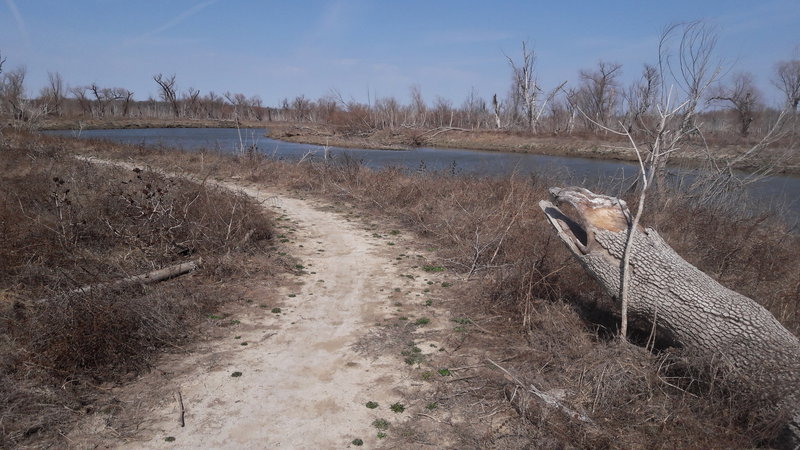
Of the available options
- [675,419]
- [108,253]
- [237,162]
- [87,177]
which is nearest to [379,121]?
[237,162]

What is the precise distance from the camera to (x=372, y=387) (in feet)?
13.0

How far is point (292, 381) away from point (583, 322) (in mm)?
2940

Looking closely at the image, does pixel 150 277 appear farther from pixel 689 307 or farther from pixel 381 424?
pixel 689 307

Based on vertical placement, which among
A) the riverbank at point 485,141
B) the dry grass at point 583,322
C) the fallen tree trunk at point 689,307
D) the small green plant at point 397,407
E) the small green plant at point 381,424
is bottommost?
the small green plant at point 381,424

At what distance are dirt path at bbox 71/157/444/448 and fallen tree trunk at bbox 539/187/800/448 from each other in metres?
2.13

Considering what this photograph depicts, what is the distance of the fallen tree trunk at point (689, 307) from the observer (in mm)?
3266

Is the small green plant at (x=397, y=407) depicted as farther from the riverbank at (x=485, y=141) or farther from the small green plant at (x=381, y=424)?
the riverbank at (x=485, y=141)

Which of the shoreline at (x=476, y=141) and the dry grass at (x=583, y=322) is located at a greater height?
the shoreline at (x=476, y=141)

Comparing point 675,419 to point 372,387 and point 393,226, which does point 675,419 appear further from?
point 393,226

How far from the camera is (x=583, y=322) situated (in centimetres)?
470

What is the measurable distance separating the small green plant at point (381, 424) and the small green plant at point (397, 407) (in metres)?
0.14

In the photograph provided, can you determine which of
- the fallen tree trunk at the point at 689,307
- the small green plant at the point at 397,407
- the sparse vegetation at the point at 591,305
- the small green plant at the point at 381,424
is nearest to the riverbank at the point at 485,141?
the sparse vegetation at the point at 591,305

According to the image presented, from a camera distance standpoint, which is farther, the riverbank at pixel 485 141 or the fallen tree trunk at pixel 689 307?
the riverbank at pixel 485 141

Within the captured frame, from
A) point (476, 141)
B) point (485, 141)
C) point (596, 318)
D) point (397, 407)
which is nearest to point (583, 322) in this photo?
point (596, 318)
